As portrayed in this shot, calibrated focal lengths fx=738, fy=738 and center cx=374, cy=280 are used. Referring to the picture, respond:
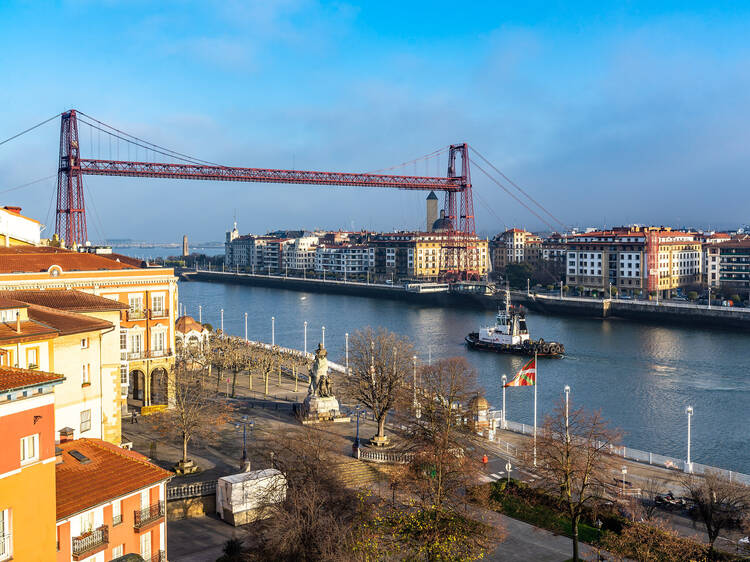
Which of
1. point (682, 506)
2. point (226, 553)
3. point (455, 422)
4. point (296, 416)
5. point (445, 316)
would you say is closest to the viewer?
point (226, 553)

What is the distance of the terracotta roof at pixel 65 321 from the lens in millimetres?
7566

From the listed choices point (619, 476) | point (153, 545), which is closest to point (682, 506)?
point (619, 476)

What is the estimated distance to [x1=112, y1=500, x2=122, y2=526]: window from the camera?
5.76 m

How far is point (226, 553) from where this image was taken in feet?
21.0

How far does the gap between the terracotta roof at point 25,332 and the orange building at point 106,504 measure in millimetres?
951

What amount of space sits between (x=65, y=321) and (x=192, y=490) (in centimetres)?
226

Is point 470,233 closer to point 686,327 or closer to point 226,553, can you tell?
point 686,327

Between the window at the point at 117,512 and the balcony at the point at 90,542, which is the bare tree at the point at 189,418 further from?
the balcony at the point at 90,542

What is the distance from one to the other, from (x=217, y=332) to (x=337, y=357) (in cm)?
365

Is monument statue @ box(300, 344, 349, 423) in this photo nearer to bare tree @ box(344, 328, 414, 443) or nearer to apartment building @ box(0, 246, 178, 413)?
bare tree @ box(344, 328, 414, 443)

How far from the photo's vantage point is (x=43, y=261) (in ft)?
37.8

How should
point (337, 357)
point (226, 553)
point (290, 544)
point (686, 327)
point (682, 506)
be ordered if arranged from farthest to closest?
point (686, 327) → point (337, 357) → point (682, 506) → point (226, 553) → point (290, 544)

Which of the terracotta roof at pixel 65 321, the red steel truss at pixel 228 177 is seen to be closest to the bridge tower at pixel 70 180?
the red steel truss at pixel 228 177

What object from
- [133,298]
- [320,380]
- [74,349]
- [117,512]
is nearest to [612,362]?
[320,380]
